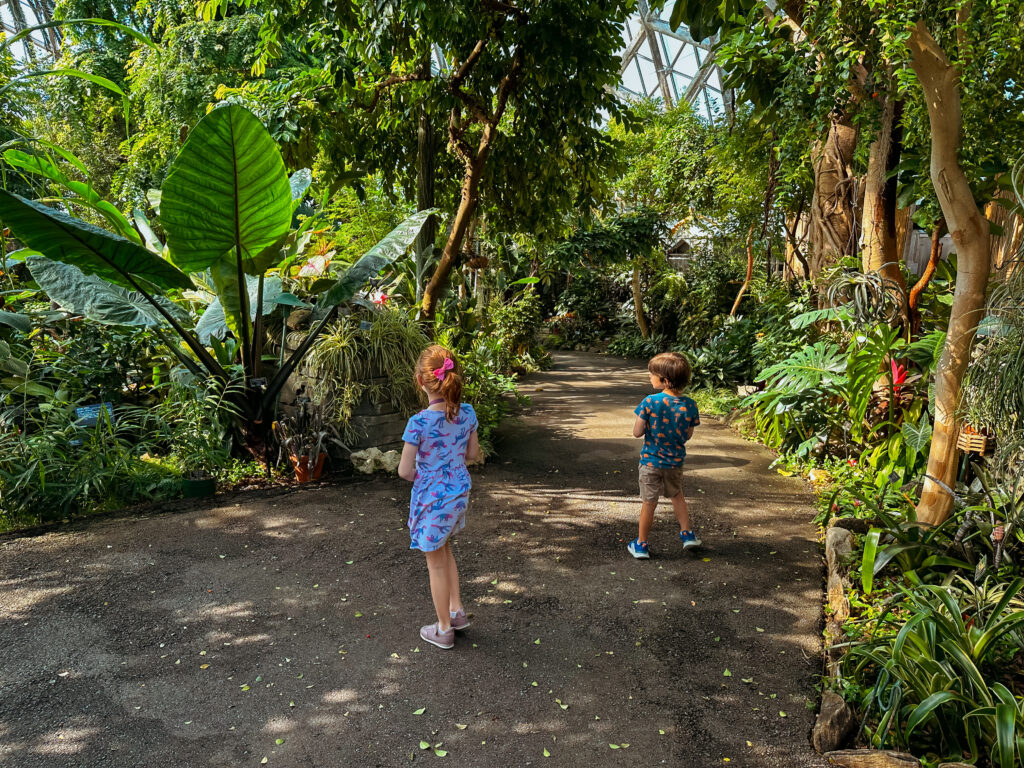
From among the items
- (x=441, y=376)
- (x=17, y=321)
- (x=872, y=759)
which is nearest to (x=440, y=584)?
(x=441, y=376)

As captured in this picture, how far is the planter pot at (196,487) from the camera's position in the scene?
4.86 metres

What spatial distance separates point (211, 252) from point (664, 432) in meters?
3.24

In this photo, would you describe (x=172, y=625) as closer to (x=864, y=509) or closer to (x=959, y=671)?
(x=959, y=671)

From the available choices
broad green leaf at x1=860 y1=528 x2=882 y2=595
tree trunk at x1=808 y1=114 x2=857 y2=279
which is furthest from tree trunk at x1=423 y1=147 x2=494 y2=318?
broad green leaf at x1=860 y1=528 x2=882 y2=595

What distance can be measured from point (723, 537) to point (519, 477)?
6.01 ft

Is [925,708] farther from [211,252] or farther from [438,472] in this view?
[211,252]

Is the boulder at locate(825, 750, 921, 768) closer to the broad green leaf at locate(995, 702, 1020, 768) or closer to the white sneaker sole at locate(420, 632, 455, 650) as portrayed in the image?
the broad green leaf at locate(995, 702, 1020, 768)

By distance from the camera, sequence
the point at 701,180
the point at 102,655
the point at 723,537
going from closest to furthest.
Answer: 1. the point at 102,655
2. the point at 723,537
3. the point at 701,180

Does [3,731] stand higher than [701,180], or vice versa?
[701,180]

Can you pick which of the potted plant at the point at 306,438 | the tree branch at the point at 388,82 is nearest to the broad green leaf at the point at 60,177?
the potted plant at the point at 306,438

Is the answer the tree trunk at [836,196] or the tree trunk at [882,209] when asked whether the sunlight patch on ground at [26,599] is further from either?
the tree trunk at [836,196]

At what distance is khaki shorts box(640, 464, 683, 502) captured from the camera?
12.4 feet

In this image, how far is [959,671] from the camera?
2.32 meters

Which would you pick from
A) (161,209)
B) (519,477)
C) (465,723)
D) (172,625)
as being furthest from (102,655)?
(519,477)
